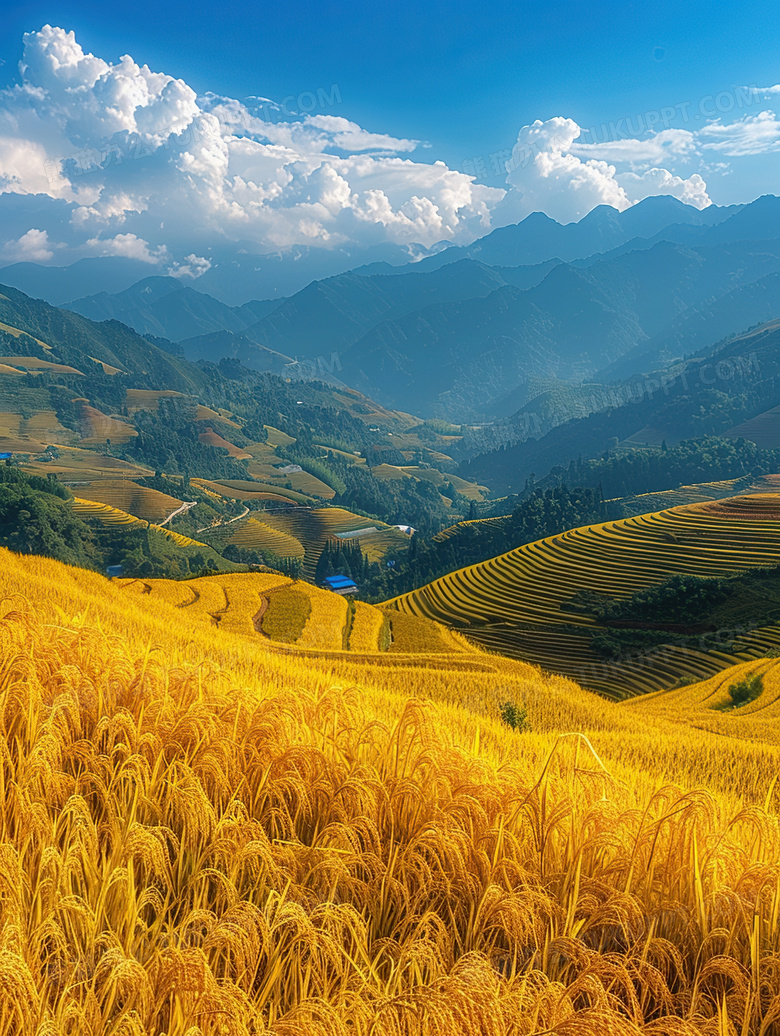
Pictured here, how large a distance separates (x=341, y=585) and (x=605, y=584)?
5250cm

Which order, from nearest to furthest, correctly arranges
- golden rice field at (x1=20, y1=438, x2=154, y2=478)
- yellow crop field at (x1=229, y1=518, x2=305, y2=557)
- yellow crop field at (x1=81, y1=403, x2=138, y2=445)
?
yellow crop field at (x1=229, y1=518, x2=305, y2=557) < golden rice field at (x1=20, y1=438, x2=154, y2=478) < yellow crop field at (x1=81, y1=403, x2=138, y2=445)

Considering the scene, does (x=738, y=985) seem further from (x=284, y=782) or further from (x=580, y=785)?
(x=284, y=782)

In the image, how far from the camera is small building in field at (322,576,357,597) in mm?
91375

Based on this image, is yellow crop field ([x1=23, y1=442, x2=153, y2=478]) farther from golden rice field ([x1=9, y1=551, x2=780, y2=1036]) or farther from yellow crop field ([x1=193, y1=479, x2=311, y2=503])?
golden rice field ([x1=9, y1=551, x2=780, y2=1036])

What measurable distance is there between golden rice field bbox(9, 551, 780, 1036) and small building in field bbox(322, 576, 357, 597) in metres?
87.8

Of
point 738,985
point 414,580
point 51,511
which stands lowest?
point 414,580

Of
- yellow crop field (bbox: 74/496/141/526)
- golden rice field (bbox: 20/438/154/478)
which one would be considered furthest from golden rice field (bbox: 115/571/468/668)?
golden rice field (bbox: 20/438/154/478)

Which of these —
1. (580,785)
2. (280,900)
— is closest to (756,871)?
(580,785)

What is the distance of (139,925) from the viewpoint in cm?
194

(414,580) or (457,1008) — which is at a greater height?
(457,1008)

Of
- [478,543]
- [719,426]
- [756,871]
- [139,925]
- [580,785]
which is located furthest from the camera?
[719,426]

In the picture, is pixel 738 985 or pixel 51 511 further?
pixel 51 511

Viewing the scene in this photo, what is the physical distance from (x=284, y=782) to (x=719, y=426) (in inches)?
8416

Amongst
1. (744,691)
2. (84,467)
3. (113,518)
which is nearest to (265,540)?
(113,518)
